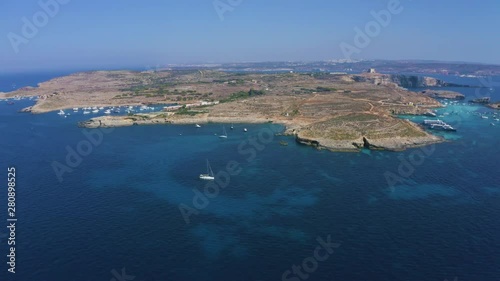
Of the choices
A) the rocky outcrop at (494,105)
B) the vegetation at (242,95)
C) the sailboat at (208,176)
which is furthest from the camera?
the vegetation at (242,95)

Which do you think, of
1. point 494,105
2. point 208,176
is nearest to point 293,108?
point 208,176

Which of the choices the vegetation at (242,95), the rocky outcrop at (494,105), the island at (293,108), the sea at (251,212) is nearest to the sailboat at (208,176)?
the sea at (251,212)

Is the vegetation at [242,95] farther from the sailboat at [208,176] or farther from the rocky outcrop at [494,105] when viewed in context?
the rocky outcrop at [494,105]

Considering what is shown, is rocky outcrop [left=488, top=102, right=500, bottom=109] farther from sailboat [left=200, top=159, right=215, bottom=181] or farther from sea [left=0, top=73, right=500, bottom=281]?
sailboat [left=200, top=159, right=215, bottom=181]

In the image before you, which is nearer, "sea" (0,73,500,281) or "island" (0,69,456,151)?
"sea" (0,73,500,281)

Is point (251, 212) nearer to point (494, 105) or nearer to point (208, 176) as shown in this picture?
point (208, 176)

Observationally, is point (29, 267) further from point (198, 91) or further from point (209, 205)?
point (198, 91)

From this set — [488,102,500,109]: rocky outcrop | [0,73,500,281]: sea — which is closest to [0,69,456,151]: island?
[0,73,500,281]: sea

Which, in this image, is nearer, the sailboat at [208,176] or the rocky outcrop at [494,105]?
the sailboat at [208,176]
